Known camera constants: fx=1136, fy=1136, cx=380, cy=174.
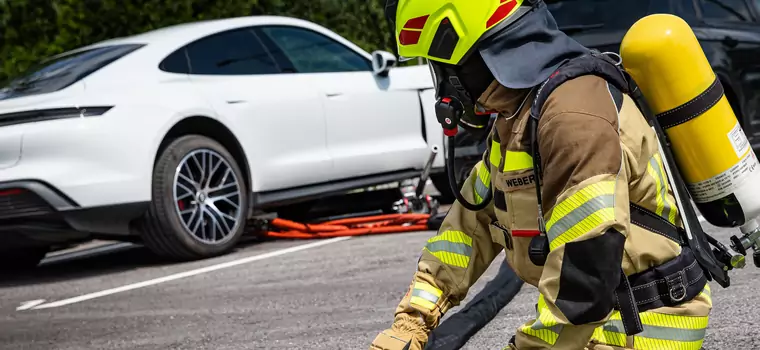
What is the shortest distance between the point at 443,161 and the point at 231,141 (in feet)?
6.72

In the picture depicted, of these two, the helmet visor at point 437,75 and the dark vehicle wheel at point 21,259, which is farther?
the dark vehicle wheel at point 21,259

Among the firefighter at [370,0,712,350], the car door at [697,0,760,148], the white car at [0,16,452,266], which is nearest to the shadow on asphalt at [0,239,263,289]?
the white car at [0,16,452,266]

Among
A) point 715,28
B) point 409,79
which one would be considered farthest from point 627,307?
point 409,79

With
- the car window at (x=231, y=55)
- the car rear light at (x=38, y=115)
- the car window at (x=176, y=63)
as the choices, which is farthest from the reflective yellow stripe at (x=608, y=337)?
the car window at (x=231, y=55)

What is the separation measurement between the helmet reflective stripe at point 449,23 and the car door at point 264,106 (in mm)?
5054

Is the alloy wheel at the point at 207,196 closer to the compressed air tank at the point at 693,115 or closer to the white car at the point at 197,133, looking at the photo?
the white car at the point at 197,133

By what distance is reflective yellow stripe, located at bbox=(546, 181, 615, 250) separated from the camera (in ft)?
6.86

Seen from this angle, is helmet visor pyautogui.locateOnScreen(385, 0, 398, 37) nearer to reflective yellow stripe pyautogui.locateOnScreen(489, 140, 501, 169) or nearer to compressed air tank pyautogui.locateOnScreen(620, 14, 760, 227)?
reflective yellow stripe pyautogui.locateOnScreen(489, 140, 501, 169)

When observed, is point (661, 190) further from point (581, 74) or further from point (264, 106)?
point (264, 106)

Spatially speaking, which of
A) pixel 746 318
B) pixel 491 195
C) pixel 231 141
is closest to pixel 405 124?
pixel 231 141

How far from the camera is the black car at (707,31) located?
23.5 ft

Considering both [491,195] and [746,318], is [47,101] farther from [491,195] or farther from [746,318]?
[491,195]

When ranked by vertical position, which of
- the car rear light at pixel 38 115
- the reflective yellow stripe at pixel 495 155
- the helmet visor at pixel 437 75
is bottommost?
the car rear light at pixel 38 115

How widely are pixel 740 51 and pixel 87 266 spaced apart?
4.69 m
